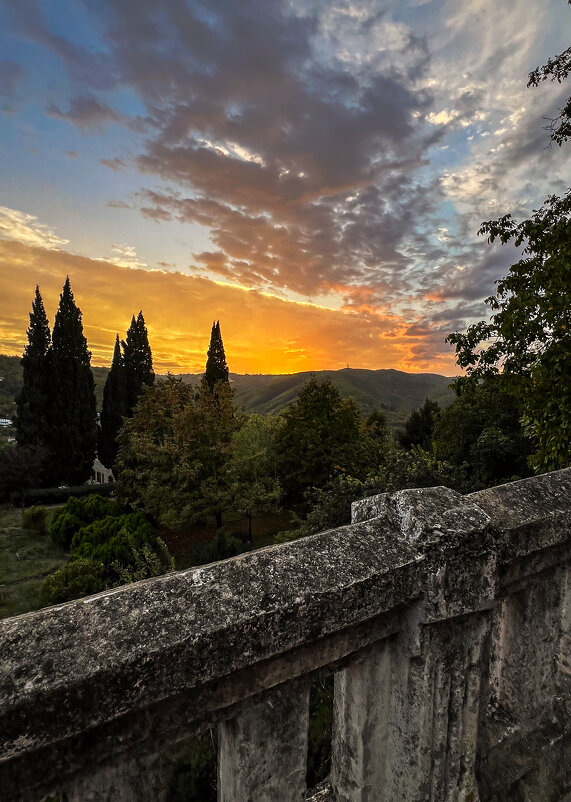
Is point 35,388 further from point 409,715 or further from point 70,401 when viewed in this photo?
point 409,715

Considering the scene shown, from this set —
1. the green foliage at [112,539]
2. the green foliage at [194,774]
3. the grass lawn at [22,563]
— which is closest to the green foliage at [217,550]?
the green foliage at [112,539]

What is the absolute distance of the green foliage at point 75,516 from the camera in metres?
20.5

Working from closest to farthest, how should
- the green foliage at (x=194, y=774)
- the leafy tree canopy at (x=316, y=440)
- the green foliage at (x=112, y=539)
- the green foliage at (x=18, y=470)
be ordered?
1. the green foliage at (x=194, y=774)
2. the green foliage at (x=112, y=539)
3. the leafy tree canopy at (x=316, y=440)
4. the green foliage at (x=18, y=470)

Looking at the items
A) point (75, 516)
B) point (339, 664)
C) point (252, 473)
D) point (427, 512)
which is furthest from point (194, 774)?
point (252, 473)

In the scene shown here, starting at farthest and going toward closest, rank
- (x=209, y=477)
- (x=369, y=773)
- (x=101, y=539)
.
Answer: (x=209, y=477) → (x=101, y=539) → (x=369, y=773)

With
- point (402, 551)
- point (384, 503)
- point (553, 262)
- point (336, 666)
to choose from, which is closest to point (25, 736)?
point (336, 666)

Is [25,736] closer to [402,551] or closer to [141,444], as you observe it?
[402,551]

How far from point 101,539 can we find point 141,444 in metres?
5.47

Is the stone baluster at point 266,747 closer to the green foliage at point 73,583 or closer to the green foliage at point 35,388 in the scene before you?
the green foliage at point 73,583

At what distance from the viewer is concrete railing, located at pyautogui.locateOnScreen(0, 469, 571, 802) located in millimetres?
1188

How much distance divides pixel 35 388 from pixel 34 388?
0.08 metres

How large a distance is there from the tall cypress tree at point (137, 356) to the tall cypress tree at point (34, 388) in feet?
22.7

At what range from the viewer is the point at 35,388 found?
33.6 meters

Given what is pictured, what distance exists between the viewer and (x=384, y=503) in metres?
1.96
